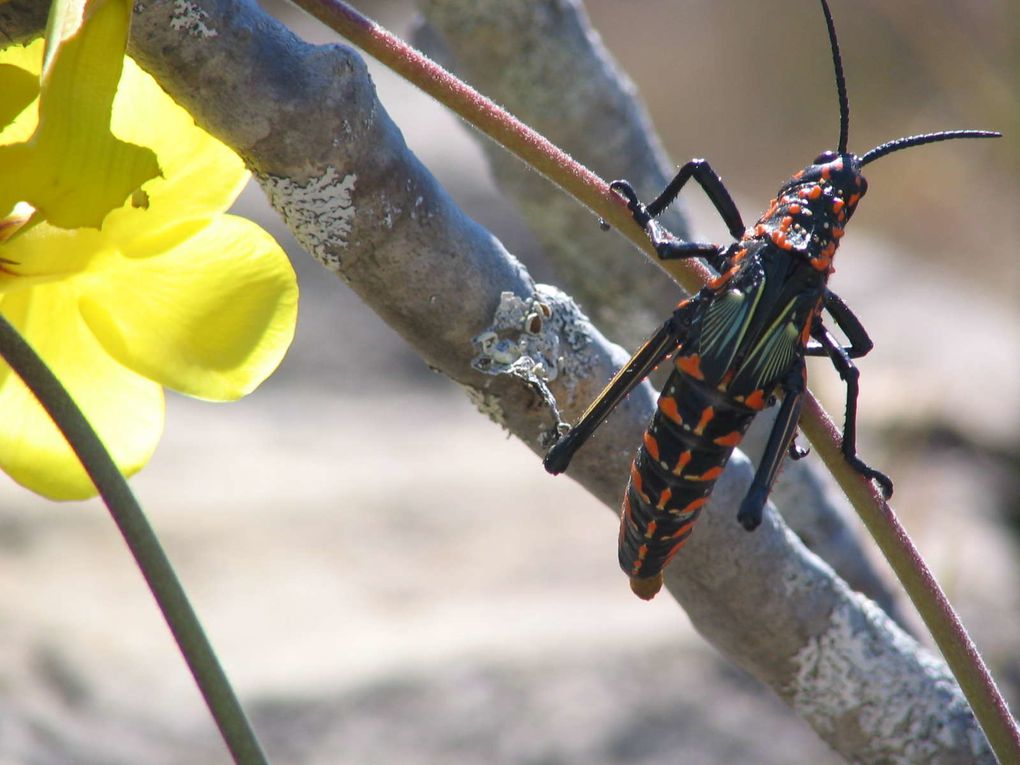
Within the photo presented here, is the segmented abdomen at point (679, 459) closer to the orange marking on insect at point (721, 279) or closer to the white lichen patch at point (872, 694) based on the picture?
the orange marking on insect at point (721, 279)

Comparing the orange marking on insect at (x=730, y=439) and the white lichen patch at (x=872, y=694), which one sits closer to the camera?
the orange marking on insect at (x=730, y=439)

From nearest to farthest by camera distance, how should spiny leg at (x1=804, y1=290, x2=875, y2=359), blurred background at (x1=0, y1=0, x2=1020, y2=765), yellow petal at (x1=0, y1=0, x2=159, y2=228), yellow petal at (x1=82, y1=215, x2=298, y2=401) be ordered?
yellow petal at (x1=0, y1=0, x2=159, y2=228)
yellow petal at (x1=82, y1=215, x2=298, y2=401)
spiny leg at (x1=804, y1=290, x2=875, y2=359)
blurred background at (x1=0, y1=0, x2=1020, y2=765)

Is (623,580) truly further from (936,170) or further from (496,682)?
(936,170)

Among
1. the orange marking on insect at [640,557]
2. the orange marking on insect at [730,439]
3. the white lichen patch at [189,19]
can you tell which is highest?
the white lichen patch at [189,19]

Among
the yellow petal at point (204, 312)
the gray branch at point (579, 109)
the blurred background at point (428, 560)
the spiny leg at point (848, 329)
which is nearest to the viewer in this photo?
the yellow petal at point (204, 312)

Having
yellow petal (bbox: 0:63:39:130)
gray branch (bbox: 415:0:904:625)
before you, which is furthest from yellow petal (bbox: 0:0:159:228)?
gray branch (bbox: 415:0:904:625)

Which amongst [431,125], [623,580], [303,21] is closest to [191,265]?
[623,580]

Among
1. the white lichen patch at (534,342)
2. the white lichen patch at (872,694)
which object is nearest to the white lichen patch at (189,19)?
the white lichen patch at (534,342)

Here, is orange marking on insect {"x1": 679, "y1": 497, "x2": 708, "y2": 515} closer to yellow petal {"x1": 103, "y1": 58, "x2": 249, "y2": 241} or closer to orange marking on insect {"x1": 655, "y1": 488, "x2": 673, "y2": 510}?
orange marking on insect {"x1": 655, "y1": 488, "x2": 673, "y2": 510}
